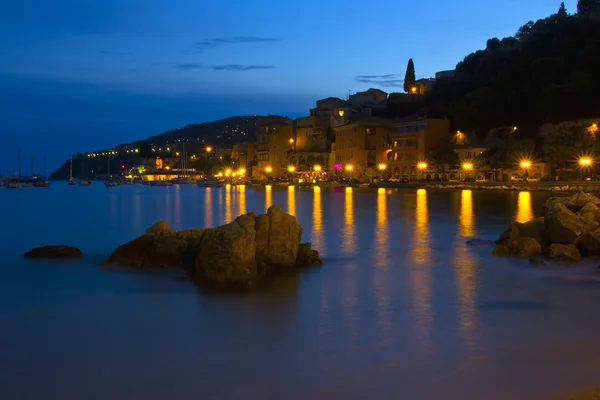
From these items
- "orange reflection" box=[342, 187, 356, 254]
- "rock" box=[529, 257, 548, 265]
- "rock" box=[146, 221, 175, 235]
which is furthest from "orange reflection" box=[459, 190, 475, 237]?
"rock" box=[146, 221, 175, 235]

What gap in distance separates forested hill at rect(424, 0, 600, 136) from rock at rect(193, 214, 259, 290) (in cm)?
5280

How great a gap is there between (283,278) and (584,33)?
6694 cm

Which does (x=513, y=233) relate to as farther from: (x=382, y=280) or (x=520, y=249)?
(x=382, y=280)

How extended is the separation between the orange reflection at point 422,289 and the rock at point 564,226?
3065 mm

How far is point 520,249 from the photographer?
13.6 meters

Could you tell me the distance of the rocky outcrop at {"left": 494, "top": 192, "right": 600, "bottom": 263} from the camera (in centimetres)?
1286

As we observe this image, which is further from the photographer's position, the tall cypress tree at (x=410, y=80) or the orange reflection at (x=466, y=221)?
the tall cypress tree at (x=410, y=80)

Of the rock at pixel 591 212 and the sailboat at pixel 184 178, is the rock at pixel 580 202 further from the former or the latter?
the sailboat at pixel 184 178

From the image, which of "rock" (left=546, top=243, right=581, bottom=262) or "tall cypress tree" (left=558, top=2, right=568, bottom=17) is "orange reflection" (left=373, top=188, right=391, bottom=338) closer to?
"rock" (left=546, top=243, right=581, bottom=262)

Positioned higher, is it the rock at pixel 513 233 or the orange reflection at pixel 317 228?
the rock at pixel 513 233

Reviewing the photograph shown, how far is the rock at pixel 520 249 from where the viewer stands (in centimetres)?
1338

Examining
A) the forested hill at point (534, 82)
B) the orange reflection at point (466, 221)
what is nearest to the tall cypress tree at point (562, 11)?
the forested hill at point (534, 82)

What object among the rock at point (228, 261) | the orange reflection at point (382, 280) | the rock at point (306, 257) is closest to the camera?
the orange reflection at point (382, 280)

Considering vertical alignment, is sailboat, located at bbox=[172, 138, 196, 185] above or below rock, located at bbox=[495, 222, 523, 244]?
above
